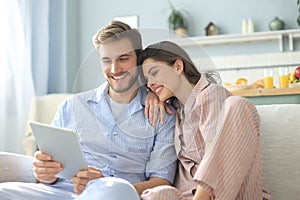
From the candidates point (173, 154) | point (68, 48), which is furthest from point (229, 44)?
point (173, 154)

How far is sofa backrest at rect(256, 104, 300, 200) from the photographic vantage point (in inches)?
65.4

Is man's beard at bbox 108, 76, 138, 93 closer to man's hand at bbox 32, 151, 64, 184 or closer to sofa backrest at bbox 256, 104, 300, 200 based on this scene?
man's hand at bbox 32, 151, 64, 184

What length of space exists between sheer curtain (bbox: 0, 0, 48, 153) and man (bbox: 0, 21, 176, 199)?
237cm

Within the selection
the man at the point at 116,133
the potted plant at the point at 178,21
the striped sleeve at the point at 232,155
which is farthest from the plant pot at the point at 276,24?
the striped sleeve at the point at 232,155

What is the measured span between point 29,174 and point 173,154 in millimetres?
538

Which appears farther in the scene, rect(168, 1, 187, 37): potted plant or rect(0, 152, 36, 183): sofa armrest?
rect(168, 1, 187, 37): potted plant

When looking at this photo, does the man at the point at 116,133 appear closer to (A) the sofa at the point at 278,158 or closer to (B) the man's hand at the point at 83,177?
(B) the man's hand at the point at 83,177

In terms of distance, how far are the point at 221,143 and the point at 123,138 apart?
1.05 ft

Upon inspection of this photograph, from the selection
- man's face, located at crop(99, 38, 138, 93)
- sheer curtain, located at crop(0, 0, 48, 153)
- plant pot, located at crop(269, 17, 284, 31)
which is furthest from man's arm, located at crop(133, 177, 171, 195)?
plant pot, located at crop(269, 17, 284, 31)

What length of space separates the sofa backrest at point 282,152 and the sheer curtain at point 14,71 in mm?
2659

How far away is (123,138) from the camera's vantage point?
1546 mm

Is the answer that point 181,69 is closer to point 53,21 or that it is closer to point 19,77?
point 19,77

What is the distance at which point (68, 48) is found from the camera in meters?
4.88

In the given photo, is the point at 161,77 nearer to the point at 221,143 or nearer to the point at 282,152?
the point at 221,143
